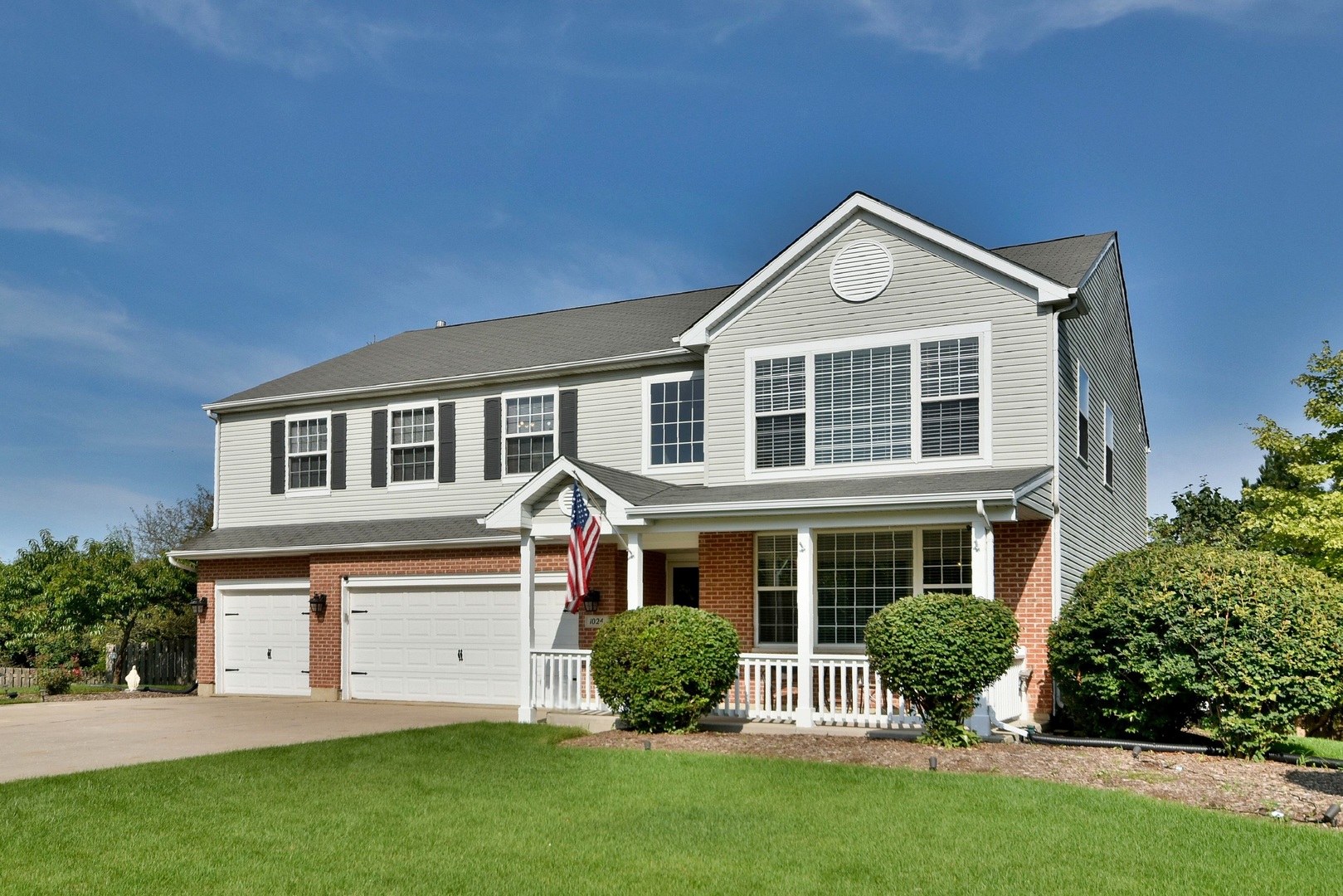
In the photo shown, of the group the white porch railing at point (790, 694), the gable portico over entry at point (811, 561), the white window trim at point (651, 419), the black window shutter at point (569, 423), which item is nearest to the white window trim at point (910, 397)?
the gable portico over entry at point (811, 561)

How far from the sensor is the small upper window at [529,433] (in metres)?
18.8

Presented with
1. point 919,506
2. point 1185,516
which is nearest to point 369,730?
point 919,506

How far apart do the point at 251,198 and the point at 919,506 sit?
48.2ft

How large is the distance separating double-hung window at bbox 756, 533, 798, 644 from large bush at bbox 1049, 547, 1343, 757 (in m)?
4.12

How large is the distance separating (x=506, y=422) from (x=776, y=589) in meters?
6.16

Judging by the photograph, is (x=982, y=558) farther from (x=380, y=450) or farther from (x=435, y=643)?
(x=380, y=450)

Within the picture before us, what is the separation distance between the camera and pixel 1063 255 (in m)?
17.0

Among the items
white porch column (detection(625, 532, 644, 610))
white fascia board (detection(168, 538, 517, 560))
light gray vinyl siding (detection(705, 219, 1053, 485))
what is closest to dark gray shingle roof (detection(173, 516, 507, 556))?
white fascia board (detection(168, 538, 517, 560))

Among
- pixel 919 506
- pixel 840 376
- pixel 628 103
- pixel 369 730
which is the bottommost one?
pixel 369 730

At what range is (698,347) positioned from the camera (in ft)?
54.6

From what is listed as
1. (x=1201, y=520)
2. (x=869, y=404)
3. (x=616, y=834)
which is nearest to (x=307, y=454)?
(x=869, y=404)

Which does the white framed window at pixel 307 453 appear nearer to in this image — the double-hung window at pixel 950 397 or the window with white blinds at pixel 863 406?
the window with white blinds at pixel 863 406

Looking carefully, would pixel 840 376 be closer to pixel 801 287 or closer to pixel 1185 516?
pixel 801 287

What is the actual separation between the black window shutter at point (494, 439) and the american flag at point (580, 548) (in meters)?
4.65
